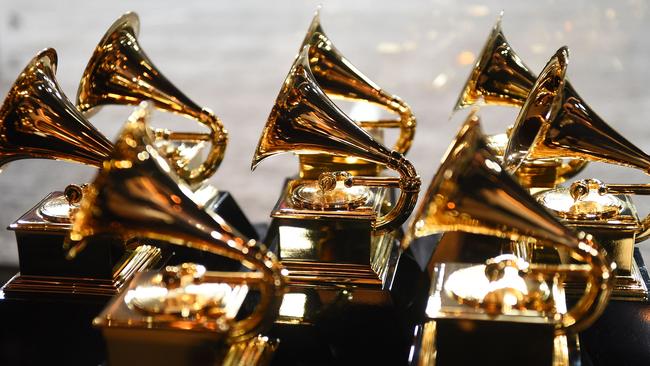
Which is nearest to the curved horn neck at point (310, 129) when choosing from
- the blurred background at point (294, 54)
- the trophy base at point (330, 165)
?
the trophy base at point (330, 165)

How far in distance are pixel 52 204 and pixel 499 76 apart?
1054mm

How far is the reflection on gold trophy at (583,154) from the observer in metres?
1.58

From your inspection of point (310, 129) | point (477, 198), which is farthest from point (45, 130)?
point (477, 198)

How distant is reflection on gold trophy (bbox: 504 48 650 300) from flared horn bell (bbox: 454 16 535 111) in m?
0.30

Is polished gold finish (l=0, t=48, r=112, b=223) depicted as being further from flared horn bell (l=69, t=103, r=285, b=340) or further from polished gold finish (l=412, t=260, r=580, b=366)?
polished gold finish (l=412, t=260, r=580, b=366)

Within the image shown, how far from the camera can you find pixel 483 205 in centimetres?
125

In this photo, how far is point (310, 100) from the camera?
1651mm

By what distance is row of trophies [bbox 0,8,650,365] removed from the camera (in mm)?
1212

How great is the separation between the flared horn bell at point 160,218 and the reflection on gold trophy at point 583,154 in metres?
0.60

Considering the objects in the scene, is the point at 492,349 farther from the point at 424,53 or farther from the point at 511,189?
the point at 424,53

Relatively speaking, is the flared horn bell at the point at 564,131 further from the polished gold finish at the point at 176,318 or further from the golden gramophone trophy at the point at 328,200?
the polished gold finish at the point at 176,318

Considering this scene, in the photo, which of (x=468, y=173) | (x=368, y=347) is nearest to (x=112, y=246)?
(x=368, y=347)

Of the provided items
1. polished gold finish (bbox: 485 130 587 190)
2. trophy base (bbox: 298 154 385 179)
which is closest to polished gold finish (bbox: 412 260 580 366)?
polished gold finish (bbox: 485 130 587 190)

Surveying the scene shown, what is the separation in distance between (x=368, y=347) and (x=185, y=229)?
0.49 metres
